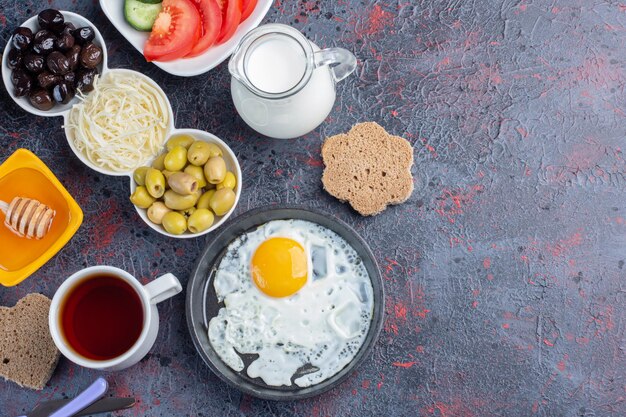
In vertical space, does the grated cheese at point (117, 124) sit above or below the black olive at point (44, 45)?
below

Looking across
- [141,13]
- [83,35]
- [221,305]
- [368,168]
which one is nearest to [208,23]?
[141,13]

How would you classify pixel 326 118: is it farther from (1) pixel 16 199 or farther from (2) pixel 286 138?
(1) pixel 16 199

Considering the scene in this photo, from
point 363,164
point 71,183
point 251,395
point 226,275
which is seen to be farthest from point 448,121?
point 71,183

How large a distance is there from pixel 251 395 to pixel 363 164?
1.05 meters

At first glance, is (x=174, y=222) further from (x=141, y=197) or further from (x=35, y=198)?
(x=35, y=198)

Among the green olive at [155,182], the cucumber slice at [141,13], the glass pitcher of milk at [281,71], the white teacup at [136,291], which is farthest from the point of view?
the cucumber slice at [141,13]

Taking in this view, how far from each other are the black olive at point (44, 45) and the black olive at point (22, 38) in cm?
4

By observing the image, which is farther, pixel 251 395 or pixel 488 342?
pixel 488 342

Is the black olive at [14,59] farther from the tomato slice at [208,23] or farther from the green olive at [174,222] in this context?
the green olive at [174,222]

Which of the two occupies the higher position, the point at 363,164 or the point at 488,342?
the point at 363,164

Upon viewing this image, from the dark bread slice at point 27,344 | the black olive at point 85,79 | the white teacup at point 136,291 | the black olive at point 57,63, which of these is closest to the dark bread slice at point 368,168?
the white teacup at point 136,291

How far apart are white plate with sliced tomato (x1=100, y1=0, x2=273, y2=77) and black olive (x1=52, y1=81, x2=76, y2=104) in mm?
308

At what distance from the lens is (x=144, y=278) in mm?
2963

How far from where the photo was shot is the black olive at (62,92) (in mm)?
2754
